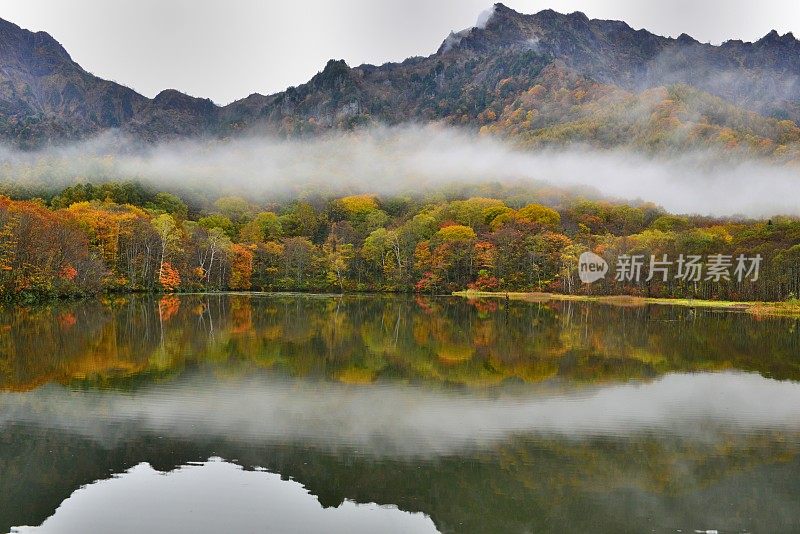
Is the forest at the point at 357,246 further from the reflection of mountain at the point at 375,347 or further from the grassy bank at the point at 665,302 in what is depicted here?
the reflection of mountain at the point at 375,347

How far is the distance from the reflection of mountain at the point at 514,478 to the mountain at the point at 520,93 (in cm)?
12395

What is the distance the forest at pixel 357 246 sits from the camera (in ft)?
145

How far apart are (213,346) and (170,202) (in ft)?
275

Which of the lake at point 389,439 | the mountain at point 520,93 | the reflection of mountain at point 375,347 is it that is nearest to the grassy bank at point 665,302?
the reflection of mountain at point 375,347

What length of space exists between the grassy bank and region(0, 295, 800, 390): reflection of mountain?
1250 centimetres

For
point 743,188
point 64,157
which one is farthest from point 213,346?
point 64,157

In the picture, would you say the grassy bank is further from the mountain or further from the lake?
the mountain

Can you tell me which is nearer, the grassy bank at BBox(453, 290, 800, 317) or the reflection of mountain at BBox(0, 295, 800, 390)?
the reflection of mountain at BBox(0, 295, 800, 390)

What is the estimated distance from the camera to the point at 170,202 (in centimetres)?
9781

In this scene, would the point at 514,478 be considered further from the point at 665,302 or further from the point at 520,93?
the point at 520,93

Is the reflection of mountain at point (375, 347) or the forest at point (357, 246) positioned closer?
the reflection of mountain at point (375, 347)

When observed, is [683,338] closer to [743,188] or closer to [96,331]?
[96,331]

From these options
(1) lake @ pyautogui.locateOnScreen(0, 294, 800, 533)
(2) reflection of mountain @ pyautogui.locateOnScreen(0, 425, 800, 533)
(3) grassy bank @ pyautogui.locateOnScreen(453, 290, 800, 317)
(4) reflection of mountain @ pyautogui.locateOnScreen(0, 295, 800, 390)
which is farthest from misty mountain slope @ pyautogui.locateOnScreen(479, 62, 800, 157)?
(2) reflection of mountain @ pyautogui.locateOnScreen(0, 425, 800, 533)

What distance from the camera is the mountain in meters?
130
